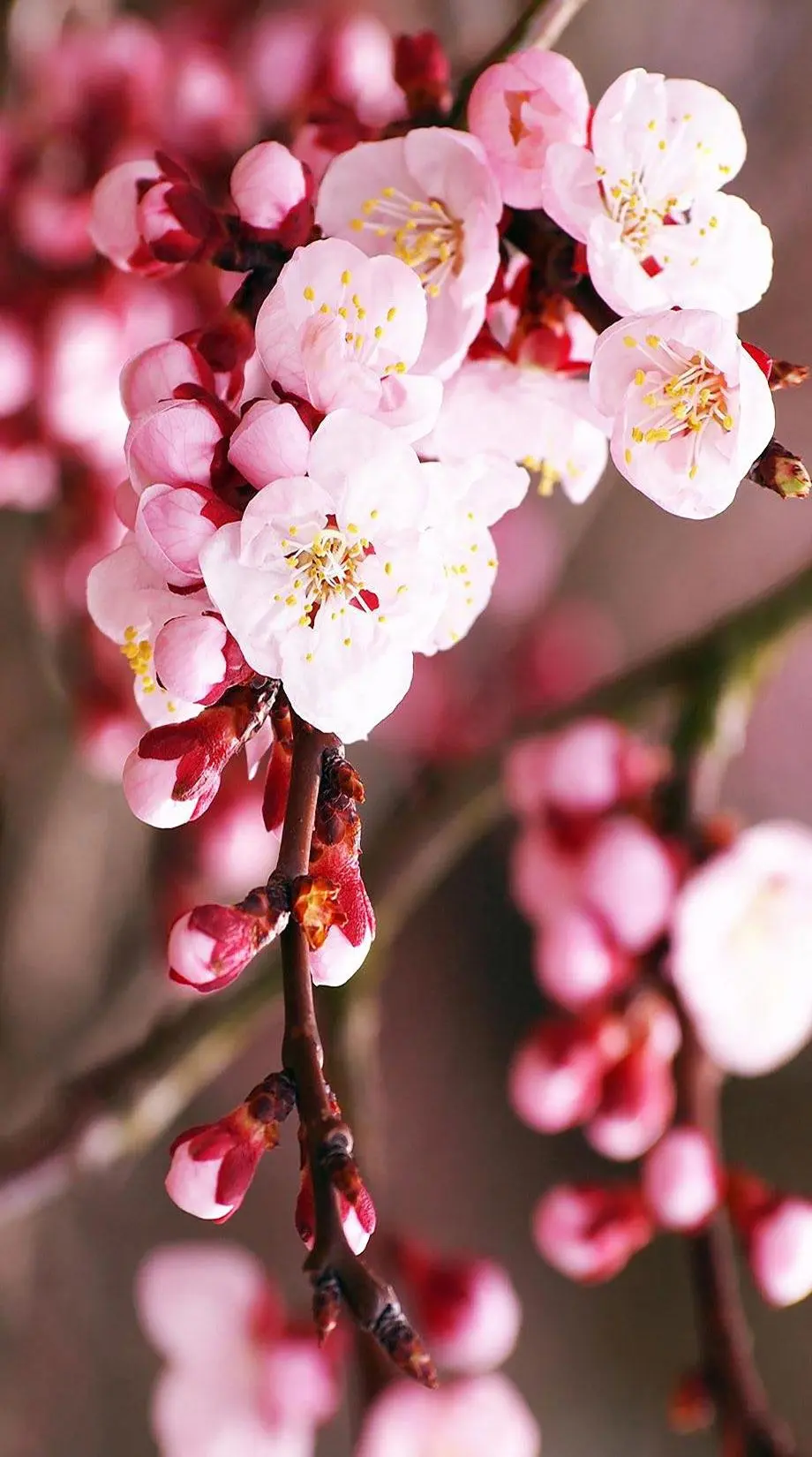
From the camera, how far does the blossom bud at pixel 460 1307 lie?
2.02 feet

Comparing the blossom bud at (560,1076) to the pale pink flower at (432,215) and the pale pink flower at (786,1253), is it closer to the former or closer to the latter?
the pale pink flower at (786,1253)

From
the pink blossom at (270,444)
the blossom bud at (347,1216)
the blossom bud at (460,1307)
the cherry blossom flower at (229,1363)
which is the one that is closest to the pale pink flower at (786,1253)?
the blossom bud at (460,1307)

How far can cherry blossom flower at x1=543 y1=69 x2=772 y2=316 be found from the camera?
1.05 feet

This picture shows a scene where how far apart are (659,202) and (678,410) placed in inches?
2.7

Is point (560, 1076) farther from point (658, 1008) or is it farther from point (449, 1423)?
point (449, 1423)

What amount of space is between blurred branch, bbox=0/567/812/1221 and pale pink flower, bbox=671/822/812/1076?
0.09 m

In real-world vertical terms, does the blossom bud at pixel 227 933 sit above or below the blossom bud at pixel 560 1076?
above

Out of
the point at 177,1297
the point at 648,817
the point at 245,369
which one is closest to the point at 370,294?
the point at 245,369

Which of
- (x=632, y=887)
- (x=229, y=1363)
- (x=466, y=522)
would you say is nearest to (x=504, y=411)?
(x=466, y=522)

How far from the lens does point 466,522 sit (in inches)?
13.3

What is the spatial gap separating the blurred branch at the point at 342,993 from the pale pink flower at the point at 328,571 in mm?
331

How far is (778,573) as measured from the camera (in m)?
1.22

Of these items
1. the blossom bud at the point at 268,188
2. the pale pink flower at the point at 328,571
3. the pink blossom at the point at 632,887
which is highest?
the blossom bud at the point at 268,188

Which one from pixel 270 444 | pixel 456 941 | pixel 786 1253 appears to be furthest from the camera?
pixel 456 941
